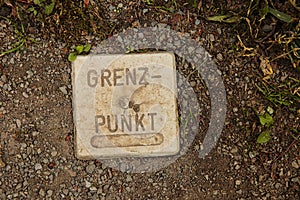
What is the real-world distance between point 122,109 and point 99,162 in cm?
25

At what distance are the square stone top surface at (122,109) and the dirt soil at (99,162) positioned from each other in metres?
0.06

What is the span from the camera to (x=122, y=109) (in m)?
2.07

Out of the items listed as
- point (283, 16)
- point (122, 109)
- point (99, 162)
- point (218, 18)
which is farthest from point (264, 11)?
point (99, 162)

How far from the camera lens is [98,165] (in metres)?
2.08

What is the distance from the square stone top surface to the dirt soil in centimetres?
6

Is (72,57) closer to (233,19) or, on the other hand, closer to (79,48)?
(79,48)

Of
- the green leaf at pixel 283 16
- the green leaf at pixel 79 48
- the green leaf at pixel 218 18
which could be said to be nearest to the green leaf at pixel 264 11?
the green leaf at pixel 283 16

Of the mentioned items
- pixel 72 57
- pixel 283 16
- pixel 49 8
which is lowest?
pixel 72 57

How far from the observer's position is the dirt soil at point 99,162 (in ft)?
6.79

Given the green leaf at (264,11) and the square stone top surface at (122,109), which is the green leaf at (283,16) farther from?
the square stone top surface at (122,109)

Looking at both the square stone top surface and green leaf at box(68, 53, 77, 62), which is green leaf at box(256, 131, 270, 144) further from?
green leaf at box(68, 53, 77, 62)

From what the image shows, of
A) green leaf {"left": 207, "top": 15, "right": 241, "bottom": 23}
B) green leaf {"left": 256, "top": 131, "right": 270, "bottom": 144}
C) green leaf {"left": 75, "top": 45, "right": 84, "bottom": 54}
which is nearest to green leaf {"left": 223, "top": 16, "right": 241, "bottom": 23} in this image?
green leaf {"left": 207, "top": 15, "right": 241, "bottom": 23}

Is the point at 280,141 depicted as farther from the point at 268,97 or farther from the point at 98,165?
the point at 98,165

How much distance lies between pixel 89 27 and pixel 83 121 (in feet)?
1.36
